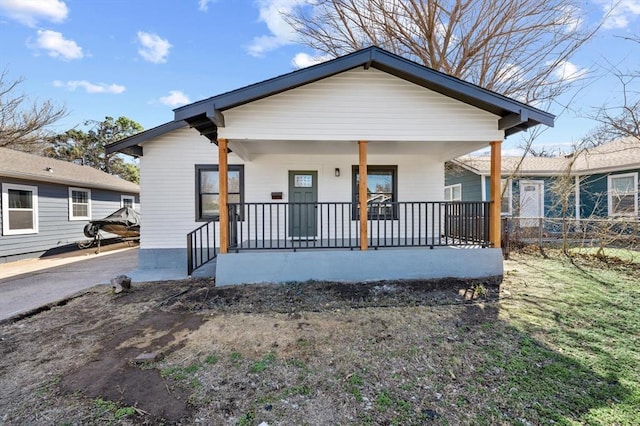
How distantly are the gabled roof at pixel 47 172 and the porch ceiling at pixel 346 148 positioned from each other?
24.9 feet

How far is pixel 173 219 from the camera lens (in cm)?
754

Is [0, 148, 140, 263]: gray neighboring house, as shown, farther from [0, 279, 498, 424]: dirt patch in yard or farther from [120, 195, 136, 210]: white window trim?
[0, 279, 498, 424]: dirt patch in yard

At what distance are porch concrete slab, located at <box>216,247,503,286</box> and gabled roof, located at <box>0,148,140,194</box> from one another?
27.4 ft

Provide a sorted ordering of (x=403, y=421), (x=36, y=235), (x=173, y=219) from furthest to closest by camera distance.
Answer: (x=36, y=235), (x=173, y=219), (x=403, y=421)

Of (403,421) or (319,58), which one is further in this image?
(319,58)

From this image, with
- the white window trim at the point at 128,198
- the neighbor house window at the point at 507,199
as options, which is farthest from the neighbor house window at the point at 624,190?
the white window trim at the point at 128,198

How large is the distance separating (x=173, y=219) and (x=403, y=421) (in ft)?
23.4

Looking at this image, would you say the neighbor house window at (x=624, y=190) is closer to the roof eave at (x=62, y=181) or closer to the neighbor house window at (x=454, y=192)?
the neighbor house window at (x=454, y=192)

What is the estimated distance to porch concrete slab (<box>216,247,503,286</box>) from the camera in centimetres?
572

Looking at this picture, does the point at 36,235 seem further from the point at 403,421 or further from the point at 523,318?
the point at 523,318

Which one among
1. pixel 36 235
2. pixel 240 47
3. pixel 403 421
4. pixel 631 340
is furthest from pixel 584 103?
pixel 36 235

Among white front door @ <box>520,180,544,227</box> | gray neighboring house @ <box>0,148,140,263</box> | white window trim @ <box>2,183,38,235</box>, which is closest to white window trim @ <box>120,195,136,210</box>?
gray neighboring house @ <box>0,148,140,263</box>

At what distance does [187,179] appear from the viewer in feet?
24.6

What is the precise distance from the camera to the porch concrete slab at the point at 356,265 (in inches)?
225
